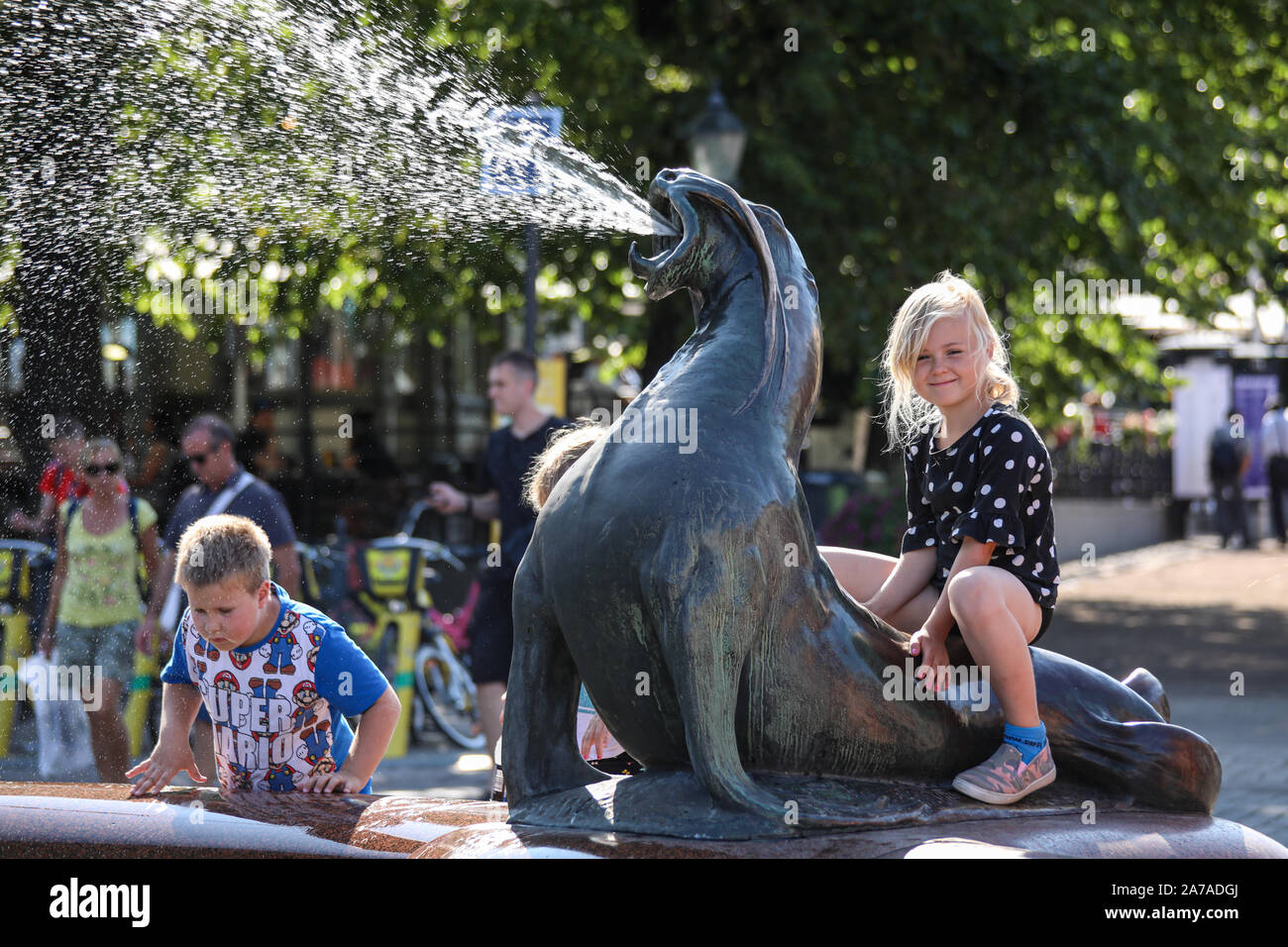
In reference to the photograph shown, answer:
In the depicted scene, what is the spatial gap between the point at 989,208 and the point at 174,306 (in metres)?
7.46

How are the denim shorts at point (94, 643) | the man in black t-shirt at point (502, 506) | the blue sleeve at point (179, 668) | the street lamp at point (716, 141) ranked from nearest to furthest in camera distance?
the blue sleeve at point (179, 668), the man in black t-shirt at point (502, 506), the denim shorts at point (94, 643), the street lamp at point (716, 141)

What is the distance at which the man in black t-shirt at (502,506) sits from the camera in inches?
295

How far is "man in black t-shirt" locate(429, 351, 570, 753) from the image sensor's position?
7.50 metres

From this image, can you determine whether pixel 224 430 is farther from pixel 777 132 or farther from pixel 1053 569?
pixel 777 132

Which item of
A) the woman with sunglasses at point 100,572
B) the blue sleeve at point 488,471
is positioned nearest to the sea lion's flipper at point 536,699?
the blue sleeve at point 488,471

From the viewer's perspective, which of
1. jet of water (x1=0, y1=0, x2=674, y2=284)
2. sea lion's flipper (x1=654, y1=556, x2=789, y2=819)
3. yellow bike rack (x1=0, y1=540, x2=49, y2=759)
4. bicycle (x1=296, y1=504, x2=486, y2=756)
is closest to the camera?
sea lion's flipper (x1=654, y1=556, x2=789, y2=819)

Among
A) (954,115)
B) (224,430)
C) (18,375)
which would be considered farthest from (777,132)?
(224,430)

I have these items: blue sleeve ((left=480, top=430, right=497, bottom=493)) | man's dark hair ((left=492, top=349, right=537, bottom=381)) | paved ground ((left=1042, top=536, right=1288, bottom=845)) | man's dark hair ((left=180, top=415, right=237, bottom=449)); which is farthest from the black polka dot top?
man's dark hair ((left=180, top=415, right=237, bottom=449))

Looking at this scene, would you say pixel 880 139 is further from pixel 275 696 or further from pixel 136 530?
pixel 275 696

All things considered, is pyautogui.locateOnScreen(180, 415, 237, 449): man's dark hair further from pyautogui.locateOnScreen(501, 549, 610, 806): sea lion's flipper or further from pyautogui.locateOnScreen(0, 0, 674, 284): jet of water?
pyautogui.locateOnScreen(501, 549, 610, 806): sea lion's flipper

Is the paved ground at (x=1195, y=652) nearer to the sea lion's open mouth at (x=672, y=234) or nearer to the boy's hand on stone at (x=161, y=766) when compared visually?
the boy's hand on stone at (x=161, y=766)

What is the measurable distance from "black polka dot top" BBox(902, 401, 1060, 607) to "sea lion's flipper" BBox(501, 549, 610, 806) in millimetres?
906

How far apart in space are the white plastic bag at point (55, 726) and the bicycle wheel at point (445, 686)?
7.82 feet

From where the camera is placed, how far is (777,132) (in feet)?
47.0
